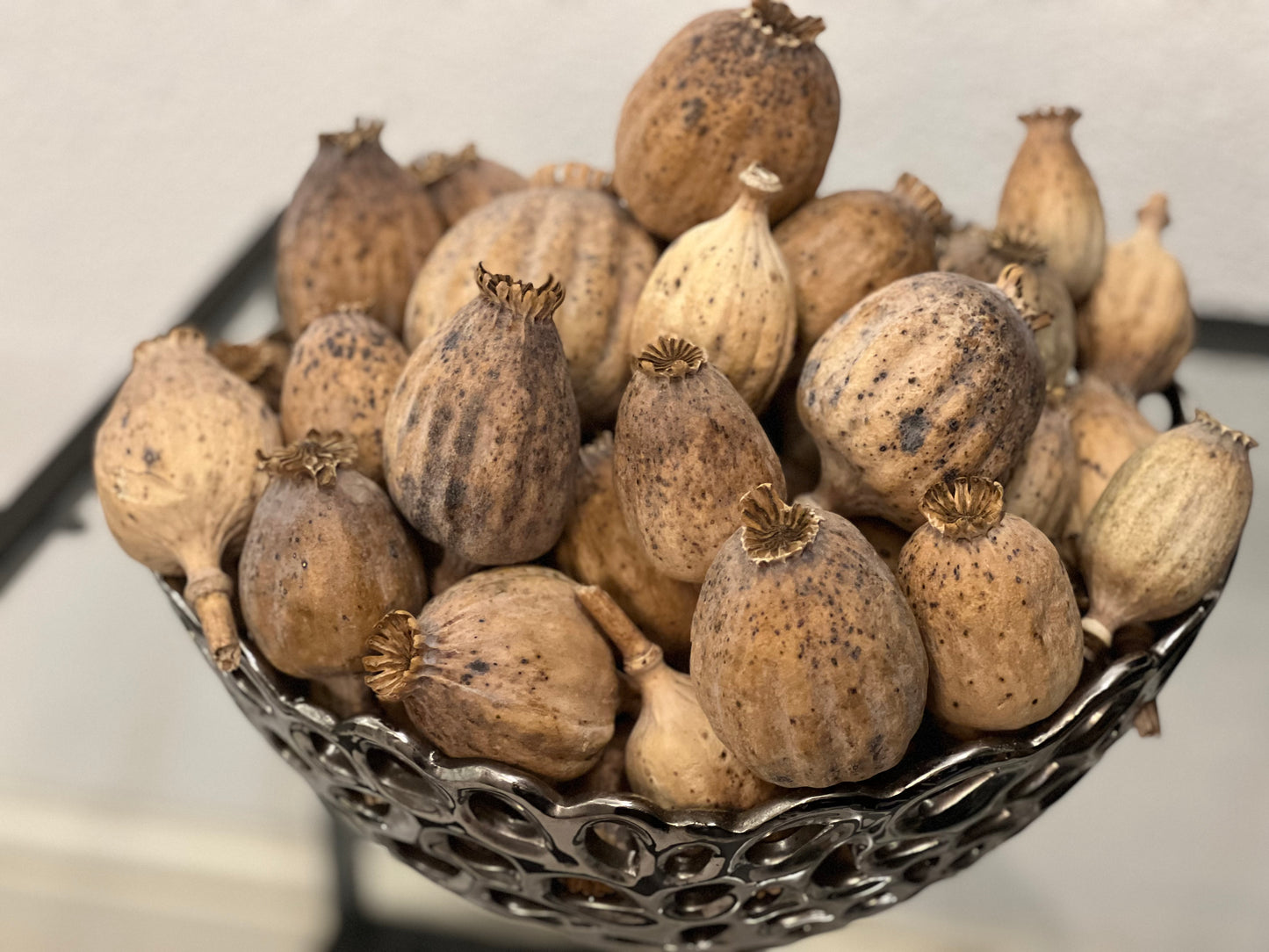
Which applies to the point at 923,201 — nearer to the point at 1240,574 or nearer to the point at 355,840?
the point at 1240,574

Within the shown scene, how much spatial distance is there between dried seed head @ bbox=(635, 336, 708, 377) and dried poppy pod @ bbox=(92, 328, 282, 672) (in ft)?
0.89

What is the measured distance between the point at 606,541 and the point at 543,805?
18 cm

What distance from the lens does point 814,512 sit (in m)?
0.58

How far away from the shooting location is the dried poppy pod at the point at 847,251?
0.74m

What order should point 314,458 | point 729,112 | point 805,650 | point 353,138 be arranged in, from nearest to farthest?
point 805,650 < point 314,458 < point 729,112 < point 353,138

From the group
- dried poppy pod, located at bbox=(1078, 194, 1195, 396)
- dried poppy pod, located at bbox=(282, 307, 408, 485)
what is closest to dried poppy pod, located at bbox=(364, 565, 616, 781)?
dried poppy pod, located at bbox=(282, 307, 408, 485)

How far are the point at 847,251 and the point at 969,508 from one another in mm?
237

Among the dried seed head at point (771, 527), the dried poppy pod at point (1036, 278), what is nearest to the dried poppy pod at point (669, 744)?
the dried seed head at point (771, 527)

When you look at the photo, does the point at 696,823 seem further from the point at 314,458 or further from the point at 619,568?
the point at 314,458

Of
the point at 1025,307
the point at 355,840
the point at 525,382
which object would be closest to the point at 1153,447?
the point at 1025,307

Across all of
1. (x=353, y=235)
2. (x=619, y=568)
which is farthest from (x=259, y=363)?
(x=619, y=568)

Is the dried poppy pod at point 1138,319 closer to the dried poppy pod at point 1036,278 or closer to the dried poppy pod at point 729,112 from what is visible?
the dried poppy pod at point 1036,278

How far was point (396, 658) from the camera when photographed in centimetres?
58

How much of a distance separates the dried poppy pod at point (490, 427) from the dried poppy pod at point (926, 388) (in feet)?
0.52
